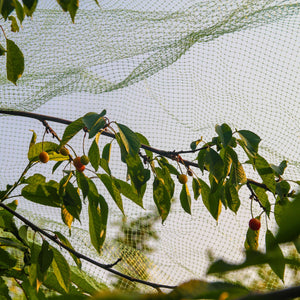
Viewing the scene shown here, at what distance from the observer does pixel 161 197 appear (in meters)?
1.01

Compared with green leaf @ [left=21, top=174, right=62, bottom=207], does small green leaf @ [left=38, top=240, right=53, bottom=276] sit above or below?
below

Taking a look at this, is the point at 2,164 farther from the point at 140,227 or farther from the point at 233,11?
the point at 233,11

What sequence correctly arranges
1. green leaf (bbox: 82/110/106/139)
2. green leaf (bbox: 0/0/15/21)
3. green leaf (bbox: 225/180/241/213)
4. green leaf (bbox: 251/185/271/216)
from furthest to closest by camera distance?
1. green leaf (bbox: 251/185/271/216)
2. green leaf (bbox: 225/180/241/213)
3. green leaf (bbox: 82/110/106/139)
4. green leaf (bbox: 0/0/15/21)

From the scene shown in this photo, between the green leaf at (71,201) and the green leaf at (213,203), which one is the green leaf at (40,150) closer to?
the green leaf at (71,201)

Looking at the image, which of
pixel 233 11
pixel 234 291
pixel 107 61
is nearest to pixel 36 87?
pixel 107 61

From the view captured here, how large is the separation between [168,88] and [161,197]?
80 cm

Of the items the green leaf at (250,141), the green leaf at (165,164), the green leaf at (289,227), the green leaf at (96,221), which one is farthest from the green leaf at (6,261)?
the green leaf at (289,227)

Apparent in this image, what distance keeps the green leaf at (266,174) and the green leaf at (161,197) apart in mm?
242

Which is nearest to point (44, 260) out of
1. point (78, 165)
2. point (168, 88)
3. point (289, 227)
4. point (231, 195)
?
point (78, 165)

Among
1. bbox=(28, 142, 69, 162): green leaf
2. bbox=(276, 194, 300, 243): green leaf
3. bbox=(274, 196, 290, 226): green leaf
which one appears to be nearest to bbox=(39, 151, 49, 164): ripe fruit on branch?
bbox=(28, 142, 69, 162): green leaf

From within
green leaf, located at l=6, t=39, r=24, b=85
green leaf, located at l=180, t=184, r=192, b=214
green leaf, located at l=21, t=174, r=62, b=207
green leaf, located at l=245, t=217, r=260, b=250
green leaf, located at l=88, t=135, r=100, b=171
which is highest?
green leaf, located at l=6, t=39, r=24, b=85

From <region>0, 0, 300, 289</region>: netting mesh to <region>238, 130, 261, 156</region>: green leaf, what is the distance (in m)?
0.61

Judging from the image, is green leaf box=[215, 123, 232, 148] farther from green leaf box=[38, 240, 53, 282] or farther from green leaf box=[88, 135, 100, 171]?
green leaf box=[38, 240, 53, 282]

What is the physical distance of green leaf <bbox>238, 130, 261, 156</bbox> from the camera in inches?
35.9
